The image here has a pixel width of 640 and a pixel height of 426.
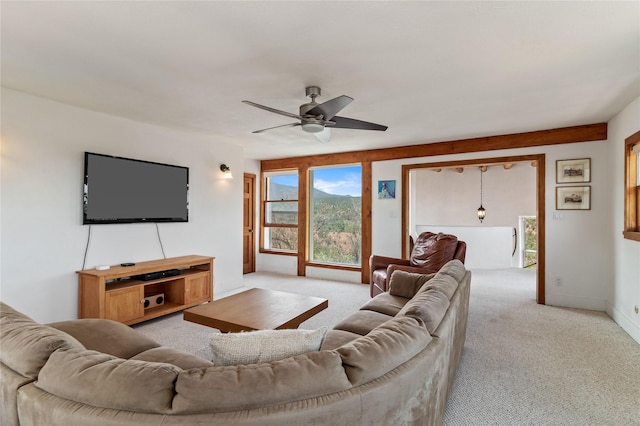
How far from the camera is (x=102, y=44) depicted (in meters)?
2.03

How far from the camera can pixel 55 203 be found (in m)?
3.09

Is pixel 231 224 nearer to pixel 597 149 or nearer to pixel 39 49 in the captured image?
pixel 39 49

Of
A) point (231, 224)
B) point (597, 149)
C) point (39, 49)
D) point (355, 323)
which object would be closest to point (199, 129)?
point (231, 224)

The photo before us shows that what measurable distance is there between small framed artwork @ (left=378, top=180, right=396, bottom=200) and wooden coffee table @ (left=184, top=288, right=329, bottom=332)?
2.86 meters

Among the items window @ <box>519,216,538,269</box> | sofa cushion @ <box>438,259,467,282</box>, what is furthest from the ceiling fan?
window @ <box>519,216,538,269</box>

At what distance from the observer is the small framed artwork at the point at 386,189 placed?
5211mm

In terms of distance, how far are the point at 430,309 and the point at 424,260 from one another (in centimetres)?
240

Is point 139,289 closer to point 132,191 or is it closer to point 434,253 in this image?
point 132,191

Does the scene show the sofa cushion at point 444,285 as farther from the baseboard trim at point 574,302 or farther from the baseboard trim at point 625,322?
the baseboard trim at point 574,302

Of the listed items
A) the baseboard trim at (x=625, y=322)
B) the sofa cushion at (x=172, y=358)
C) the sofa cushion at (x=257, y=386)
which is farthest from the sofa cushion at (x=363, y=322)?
the baseboard trim at (x=625, y=322)

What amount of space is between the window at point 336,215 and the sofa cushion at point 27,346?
4725 mm

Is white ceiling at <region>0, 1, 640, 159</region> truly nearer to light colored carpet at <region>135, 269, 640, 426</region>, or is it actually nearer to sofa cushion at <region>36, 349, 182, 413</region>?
sofa cushion at <region>36, 349, 182, 413</region>

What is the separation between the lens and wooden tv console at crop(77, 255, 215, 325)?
306cm

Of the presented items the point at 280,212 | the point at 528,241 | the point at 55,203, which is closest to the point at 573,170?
the point at 528,241
